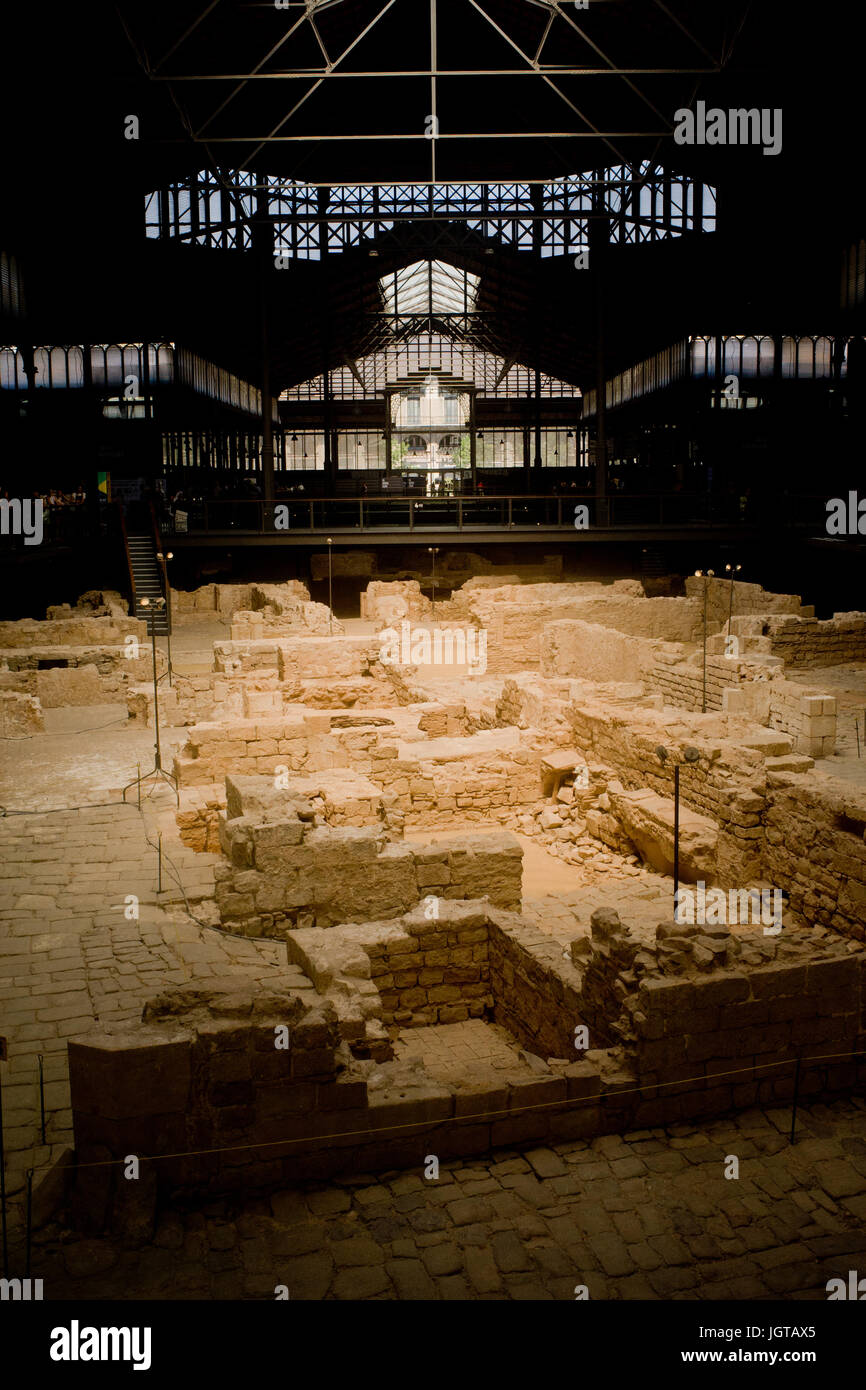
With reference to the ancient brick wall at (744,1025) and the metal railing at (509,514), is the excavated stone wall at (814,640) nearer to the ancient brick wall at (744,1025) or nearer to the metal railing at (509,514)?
the metal railing at (509,514)

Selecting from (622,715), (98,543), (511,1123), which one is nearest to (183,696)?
(622,715)

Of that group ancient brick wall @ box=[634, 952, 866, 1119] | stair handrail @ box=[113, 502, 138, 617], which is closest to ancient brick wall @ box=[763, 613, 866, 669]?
ancient brick wall @ box=[634, 952, 866, 1119]

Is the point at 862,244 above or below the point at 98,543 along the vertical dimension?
above

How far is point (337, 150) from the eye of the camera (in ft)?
99.1

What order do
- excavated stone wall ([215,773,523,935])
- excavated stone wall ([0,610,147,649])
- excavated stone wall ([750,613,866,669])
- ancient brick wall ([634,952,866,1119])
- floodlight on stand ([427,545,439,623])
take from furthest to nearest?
1. floodlight on stand ([427,545,439,623])
2. excavated stone wall ([0,610,147,649])
3. excavated stone wall ([750,613,866,669])
4. excavated stone wall ([215,773,523,935])
5. ancient brick wall ([634,952,866,1119])

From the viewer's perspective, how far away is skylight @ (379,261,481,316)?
1346 inches

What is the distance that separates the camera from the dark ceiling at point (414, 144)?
19531 millimetres

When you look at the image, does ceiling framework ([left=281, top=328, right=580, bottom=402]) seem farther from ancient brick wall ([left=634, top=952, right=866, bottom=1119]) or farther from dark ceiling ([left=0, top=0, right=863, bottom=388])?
ancient brick wall ([left=634, top=952, right=866, bottom=1119])

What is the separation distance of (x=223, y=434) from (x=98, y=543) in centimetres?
1118

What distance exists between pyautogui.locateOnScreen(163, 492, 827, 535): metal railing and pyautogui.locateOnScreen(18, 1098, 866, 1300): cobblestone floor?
70.8ft

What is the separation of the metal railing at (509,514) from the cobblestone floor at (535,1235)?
850 inches

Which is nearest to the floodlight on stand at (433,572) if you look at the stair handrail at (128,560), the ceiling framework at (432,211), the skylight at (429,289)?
the stair handrail at (128,560)

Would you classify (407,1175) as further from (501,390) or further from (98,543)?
(501,390)

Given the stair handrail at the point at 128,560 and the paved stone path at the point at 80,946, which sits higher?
the stair handrail at the point at 128,560
